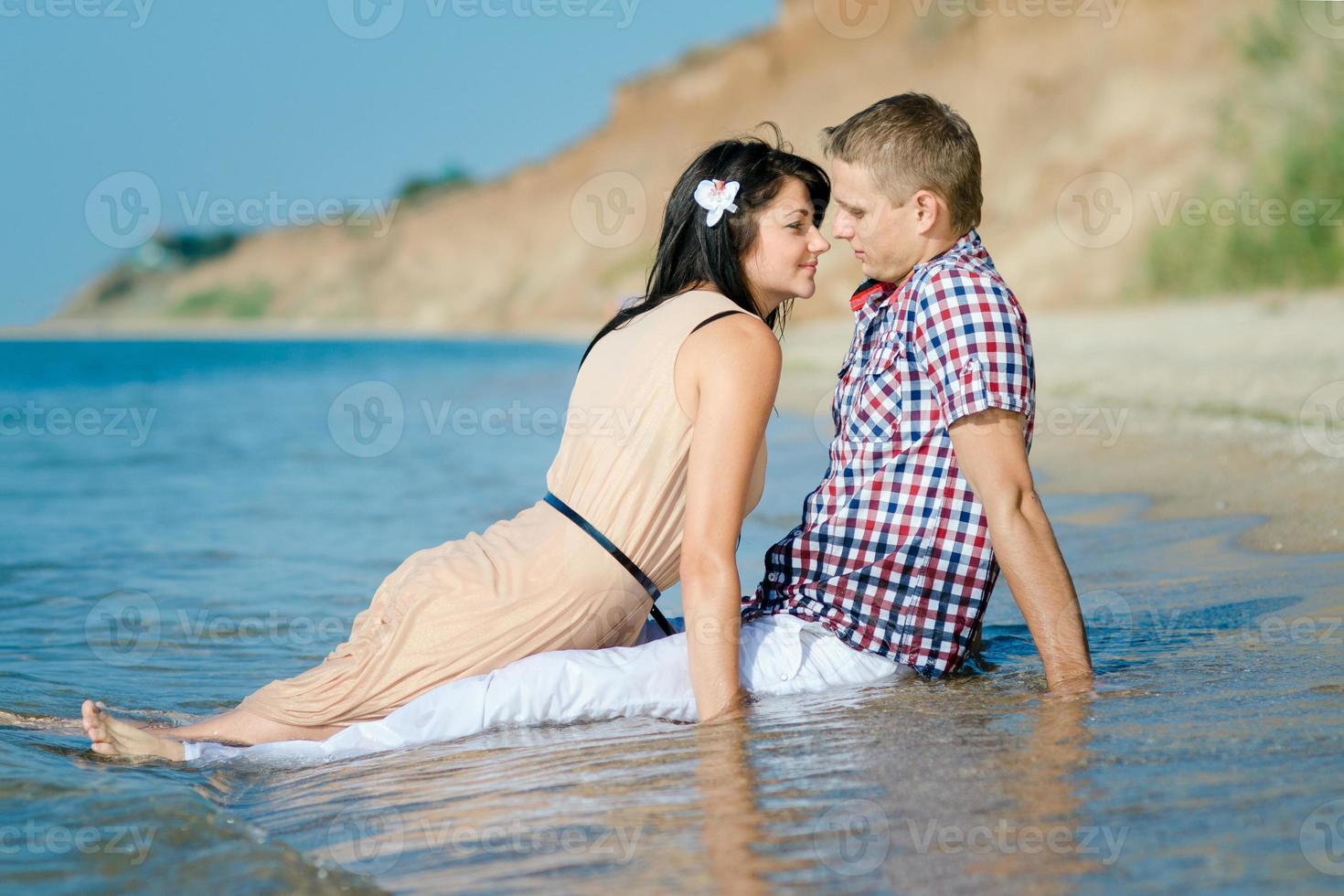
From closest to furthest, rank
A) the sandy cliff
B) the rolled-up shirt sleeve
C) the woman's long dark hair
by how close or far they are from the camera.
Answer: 1. the rolled-up shirt sleeve
2. the woman's long dark hair
3. the sandy cliff

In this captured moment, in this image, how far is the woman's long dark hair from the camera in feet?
12.1

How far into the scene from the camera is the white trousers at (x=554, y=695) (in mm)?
3604

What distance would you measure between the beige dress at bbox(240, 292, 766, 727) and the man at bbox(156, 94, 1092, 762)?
Answer: 8 cm

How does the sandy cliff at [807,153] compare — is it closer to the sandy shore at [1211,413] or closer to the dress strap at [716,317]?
the sandy shore at [1211,413]

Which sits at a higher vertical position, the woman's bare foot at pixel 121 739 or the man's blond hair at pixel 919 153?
the man's blond hair at pixel 919 153

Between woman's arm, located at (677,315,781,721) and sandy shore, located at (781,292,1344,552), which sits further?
sandy shore, located at (781,292,1344,552)

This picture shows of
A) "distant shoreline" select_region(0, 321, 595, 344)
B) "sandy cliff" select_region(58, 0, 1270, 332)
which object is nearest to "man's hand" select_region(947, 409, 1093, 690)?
"sandy cliff" select_region(58, 0, 1270, 332)

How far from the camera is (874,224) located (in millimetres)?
3615

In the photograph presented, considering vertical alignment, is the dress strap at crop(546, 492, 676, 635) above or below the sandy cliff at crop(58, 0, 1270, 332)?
below

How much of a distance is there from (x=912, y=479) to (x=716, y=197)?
88 centimetres

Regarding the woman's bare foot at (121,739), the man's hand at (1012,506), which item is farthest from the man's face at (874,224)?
the woman's bare foot at (121,739)

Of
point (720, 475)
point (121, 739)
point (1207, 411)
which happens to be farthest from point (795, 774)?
point (1207, 411)

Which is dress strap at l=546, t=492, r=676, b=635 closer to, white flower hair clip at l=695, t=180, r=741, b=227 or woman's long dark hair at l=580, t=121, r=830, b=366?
woman's long dark hair at l=580, t=121, r=830, b=366

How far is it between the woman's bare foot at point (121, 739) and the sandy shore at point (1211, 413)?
4.05 m
